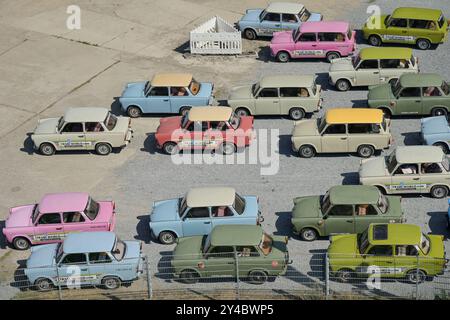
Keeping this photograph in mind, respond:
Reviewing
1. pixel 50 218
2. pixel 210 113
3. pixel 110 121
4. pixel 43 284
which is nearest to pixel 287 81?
pixel 210 113

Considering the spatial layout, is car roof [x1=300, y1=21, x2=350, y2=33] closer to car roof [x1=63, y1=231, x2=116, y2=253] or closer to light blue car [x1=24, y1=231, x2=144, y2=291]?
car roof [x1=63, y1=231, x2=116, y2=253]

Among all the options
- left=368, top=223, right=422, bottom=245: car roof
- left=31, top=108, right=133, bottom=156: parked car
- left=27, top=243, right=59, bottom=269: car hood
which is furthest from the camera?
left=31, top=108, right=133, bottom=156: parked car

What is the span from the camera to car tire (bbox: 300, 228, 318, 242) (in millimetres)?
24938

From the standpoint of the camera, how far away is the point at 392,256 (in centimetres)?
2245

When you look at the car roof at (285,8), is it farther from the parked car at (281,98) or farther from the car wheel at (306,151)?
the car wheel at (306,151)

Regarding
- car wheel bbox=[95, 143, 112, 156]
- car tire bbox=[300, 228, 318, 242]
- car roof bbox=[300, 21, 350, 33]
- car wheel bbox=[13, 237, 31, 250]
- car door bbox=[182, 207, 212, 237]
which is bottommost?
car wheel bbox=[13, 237, 31, 250]

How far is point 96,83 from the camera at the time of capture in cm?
3512

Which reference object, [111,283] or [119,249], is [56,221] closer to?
[119,249]

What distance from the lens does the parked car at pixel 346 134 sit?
93.6 feet

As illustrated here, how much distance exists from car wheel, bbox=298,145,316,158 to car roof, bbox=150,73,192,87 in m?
5.44

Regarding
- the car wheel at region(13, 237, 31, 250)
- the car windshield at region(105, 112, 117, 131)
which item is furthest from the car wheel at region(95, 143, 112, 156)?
the car wheel at region(13, 237, 31, 250)
